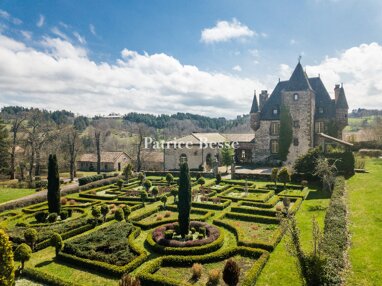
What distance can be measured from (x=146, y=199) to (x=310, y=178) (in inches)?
736

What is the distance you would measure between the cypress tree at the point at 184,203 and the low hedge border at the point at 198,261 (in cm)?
290

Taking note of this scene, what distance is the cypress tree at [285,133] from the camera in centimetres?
4584

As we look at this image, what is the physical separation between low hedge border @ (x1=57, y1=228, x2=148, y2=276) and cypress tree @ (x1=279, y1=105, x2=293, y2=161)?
3495cm

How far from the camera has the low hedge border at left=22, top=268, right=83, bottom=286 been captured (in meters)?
12.5

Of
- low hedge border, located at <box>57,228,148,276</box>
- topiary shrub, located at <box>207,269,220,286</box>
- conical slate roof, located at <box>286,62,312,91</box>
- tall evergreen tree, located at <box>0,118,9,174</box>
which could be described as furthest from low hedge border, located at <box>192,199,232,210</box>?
tall evergreen tree, located at <box>0,118,9,174</box>

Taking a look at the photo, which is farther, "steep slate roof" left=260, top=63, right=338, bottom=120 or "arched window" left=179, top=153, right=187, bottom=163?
"arched window" left=179, top=153, right=187, bottom=163

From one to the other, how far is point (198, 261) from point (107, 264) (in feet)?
14.4

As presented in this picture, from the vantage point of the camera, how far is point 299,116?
45188 mm

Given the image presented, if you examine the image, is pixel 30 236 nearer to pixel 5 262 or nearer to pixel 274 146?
pixel 5 262

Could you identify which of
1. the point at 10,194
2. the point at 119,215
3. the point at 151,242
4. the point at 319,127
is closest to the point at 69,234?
the point at 119,215

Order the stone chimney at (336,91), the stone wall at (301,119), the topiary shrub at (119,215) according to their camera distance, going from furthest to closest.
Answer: the stone chimney at (336,91) < the stone wall at (301,119) < the topiary shrub at (119,215)

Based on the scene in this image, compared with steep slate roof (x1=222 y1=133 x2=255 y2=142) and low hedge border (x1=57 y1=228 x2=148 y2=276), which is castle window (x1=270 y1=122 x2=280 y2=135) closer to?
steep slate roof (x1=222 y1=133 x2=255 y2=142)

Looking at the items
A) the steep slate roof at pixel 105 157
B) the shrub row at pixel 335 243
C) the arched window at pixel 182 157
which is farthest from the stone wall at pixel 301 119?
the steep slate roof at pixel 105 157

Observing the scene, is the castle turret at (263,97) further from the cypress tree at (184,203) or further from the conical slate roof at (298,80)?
the cypress tree at (184,203)
